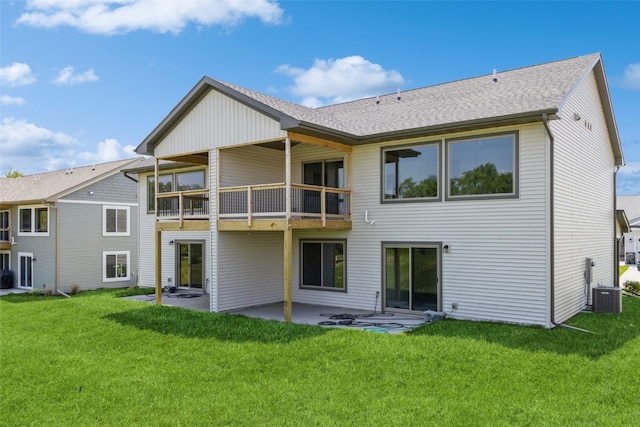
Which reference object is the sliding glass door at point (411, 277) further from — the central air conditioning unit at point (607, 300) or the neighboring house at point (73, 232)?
the neighboring house at point (73, 232)

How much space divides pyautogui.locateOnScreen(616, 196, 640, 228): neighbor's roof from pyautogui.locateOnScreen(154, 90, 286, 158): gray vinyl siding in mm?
29596

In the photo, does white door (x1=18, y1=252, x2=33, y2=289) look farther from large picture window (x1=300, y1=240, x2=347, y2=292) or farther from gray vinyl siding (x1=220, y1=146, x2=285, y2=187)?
large picture window (x1=300, y1=240, x2=347, y2=292)

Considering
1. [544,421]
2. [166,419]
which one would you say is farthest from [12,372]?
[544,421]

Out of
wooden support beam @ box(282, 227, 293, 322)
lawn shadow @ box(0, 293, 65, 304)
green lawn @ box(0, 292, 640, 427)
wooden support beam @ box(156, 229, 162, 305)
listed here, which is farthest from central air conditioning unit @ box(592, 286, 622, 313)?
lawn shadow @ box(0, 293, 65, 304)

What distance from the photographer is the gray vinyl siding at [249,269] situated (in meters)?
12.6

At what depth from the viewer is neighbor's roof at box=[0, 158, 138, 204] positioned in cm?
1959

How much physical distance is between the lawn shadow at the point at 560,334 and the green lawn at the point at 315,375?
1.5 inches

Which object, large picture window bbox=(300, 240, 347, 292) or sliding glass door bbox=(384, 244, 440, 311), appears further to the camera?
large picture window bbox=(300, 240, 347, 292)

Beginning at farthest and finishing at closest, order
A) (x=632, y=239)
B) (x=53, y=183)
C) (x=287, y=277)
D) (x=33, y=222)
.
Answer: (x=632, y=239)
(x=53, y=183)
(x=33, y=222)
(x=287, y=277)

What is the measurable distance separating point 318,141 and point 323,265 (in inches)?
150

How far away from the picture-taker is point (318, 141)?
38.4 feet

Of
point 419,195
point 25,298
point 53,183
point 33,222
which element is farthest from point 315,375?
point 53,183

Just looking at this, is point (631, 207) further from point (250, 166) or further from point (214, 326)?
point (214, 326)

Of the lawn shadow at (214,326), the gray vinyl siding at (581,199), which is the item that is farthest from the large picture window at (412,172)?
the lawn shadow at (214,326)
